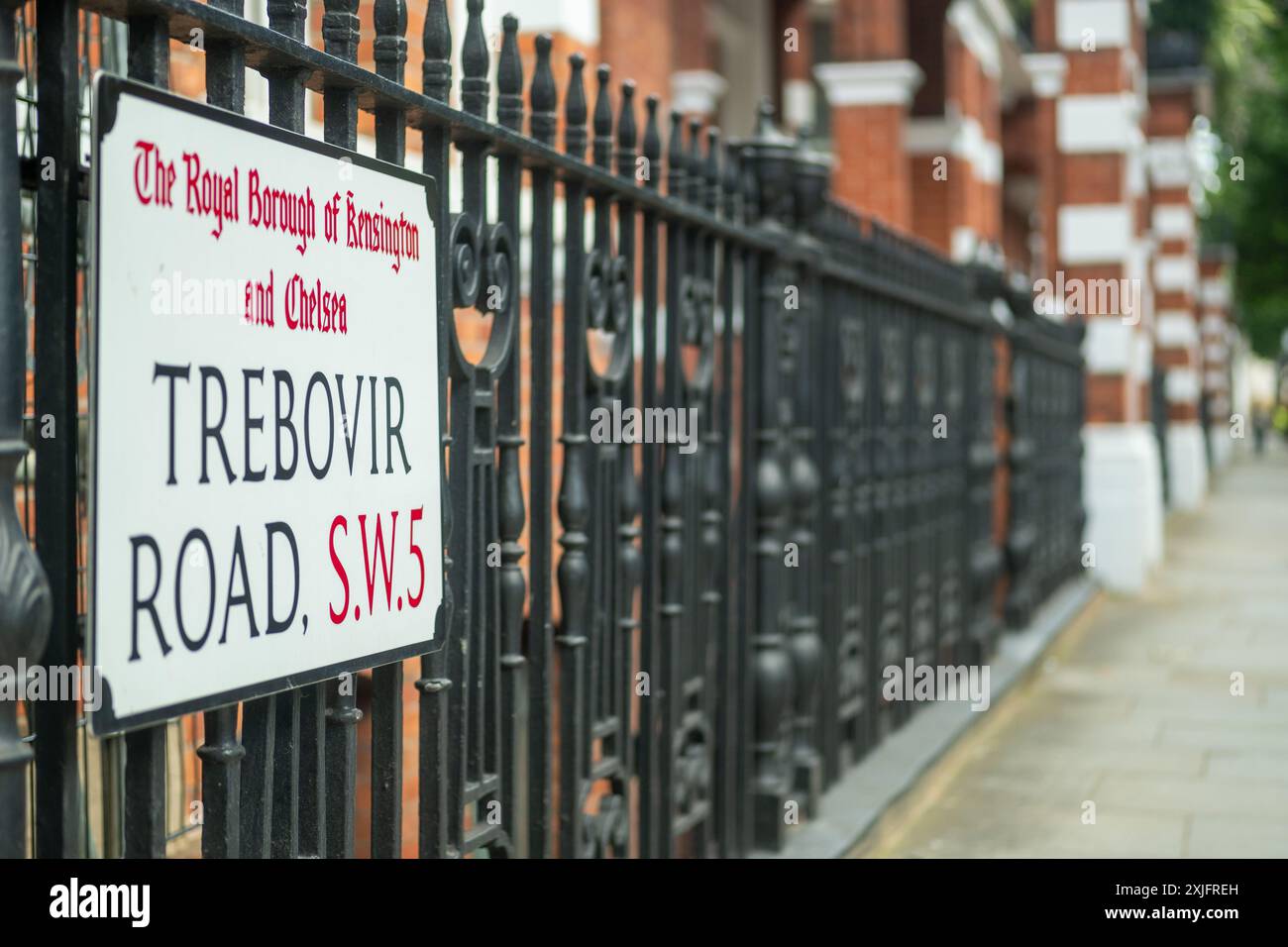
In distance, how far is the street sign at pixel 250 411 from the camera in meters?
1.82

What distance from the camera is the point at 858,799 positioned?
490 centimetres

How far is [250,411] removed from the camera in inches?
80.8

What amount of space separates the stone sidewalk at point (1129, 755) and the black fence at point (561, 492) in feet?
1.37

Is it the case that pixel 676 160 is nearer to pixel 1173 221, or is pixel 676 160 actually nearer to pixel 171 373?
pixel 171 373

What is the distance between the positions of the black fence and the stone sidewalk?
418mm

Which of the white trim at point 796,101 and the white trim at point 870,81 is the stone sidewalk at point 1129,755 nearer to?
the white trim at point 870,81

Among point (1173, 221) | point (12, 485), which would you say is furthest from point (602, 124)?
point (1173, 221)

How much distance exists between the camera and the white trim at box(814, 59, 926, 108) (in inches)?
497

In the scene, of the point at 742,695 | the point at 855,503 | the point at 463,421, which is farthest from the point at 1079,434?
the point at 463,421

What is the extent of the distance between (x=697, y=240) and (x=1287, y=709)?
13.8ft

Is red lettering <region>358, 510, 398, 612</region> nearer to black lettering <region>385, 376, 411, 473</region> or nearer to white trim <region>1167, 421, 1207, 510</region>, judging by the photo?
black lettering <region>385, 376, 411, 473</region>

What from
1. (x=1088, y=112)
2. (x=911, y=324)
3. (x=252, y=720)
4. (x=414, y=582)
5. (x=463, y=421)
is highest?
(x=1088, y=112)

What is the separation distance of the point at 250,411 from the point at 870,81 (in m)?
11.3

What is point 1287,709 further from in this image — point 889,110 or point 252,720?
point 889,110
